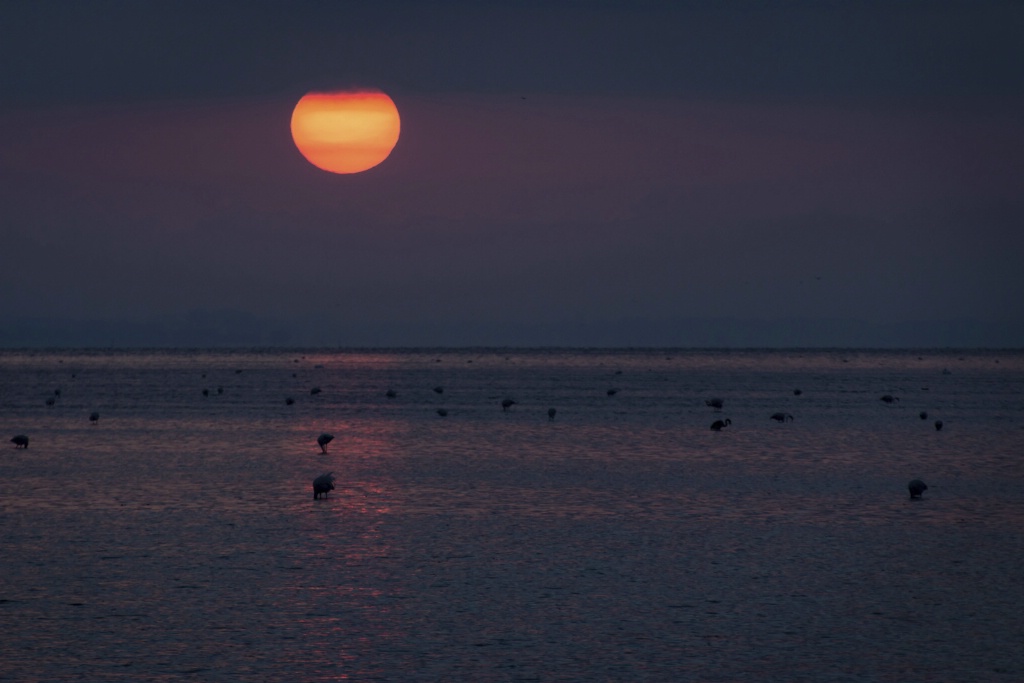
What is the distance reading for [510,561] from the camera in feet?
64.0

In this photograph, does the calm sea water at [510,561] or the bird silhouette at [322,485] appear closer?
the calm sea water at [510,561]

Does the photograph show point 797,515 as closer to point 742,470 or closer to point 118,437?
point 742,470

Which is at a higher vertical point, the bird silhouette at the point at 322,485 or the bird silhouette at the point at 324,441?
the bird silhouette at the point at 322,485

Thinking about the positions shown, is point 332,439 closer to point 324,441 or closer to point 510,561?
point 324,441

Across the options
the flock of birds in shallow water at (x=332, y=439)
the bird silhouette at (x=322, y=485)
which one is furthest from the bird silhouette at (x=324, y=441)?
the bird silhouette at (x=322, y=485)

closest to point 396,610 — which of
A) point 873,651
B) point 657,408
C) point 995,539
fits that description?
point 873,651

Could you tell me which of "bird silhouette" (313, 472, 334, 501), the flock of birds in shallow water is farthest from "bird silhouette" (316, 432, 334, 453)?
"bird silhouette" (313, 472, 334, 501)

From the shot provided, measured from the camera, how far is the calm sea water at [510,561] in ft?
45.7

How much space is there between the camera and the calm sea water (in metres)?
13.9

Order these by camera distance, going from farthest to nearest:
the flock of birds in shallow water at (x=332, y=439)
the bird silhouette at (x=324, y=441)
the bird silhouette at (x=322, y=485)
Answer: the bird silhouette at (x=324, y=441) < the flock of birds in shallow water at (x=332, y=439) < the bird silhouette at (x=322, y=485)

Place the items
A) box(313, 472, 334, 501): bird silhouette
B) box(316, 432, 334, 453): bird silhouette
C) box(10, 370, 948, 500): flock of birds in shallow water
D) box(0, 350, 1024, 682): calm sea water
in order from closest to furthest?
box(0, 350, 1024, 682): calm sea water → box(313, 472, 334, 501): bird silhouette → box(10, 370, 948, 500): flock of birds in shallow water → box(316, 432, 334, 453): bird silhouette

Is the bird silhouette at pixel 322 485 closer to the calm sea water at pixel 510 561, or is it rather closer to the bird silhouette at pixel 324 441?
the calm sea water at pixel 510 561

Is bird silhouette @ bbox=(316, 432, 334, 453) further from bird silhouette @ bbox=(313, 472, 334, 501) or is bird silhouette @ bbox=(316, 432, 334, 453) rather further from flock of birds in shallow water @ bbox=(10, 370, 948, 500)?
bird silhouette @ bbox=(313, 472, 334, 501)

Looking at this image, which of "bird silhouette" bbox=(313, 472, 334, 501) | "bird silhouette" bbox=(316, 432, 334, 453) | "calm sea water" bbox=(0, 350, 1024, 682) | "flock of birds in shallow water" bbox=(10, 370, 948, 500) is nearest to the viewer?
"calm sea water" bbox=(0, 350, 1024, 682)
